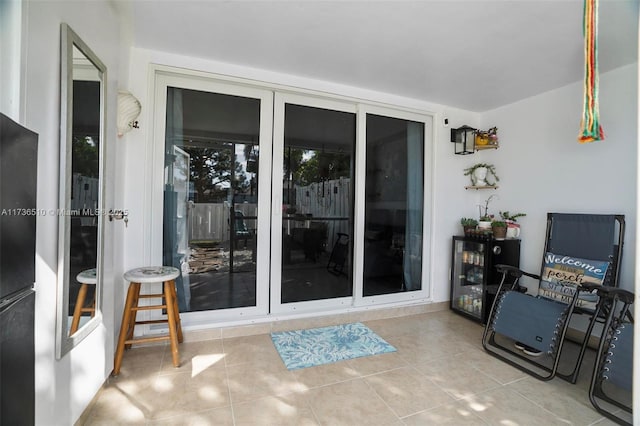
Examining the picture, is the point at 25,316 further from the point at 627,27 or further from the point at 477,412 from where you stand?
the point at 627,27

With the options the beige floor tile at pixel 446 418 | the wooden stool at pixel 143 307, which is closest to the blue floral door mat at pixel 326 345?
the beige floor tile at pixel 446 418

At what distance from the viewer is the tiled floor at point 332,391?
1.69 m

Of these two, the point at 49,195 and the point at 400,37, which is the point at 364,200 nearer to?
the point at 400,37

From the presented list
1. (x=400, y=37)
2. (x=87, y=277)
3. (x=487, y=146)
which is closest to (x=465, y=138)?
(x=487, y=146)

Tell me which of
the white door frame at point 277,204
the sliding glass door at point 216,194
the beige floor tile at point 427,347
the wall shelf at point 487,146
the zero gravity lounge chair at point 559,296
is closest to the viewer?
the zero gravity lounge chair at point 559,296

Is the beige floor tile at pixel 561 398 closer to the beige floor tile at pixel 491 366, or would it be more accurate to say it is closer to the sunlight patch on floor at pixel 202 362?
Answer: the beige floor tile at pixel 491 366

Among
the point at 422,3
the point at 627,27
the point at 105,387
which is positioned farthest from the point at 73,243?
the point at 627,27

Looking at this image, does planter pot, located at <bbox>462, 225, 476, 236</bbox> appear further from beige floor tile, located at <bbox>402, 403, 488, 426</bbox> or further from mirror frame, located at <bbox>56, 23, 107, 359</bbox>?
mirror frame, located at <bbox>56, 23, 107, 359</bbox>

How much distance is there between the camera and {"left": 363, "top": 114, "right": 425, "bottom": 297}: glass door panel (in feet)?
10.8

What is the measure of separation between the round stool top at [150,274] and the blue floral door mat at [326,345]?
3.55 ft

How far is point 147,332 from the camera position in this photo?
2.46 meters

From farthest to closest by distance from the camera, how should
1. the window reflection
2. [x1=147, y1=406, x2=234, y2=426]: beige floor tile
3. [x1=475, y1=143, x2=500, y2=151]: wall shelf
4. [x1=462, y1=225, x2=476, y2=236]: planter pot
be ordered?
[x1=475, y1=143, x2=500, y2=151]: wall shelf, [x1=462, y1=225, x2=476, y2=236]: planter pot, the window reflection, [x1=147, y1=406, x2=234, y2=426]: beige floor tile

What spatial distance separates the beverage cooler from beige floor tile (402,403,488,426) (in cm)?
154

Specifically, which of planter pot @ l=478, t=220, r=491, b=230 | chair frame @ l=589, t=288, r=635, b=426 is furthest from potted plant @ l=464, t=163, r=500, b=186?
chair frame @ l=589, t=288, r=635, b=426
